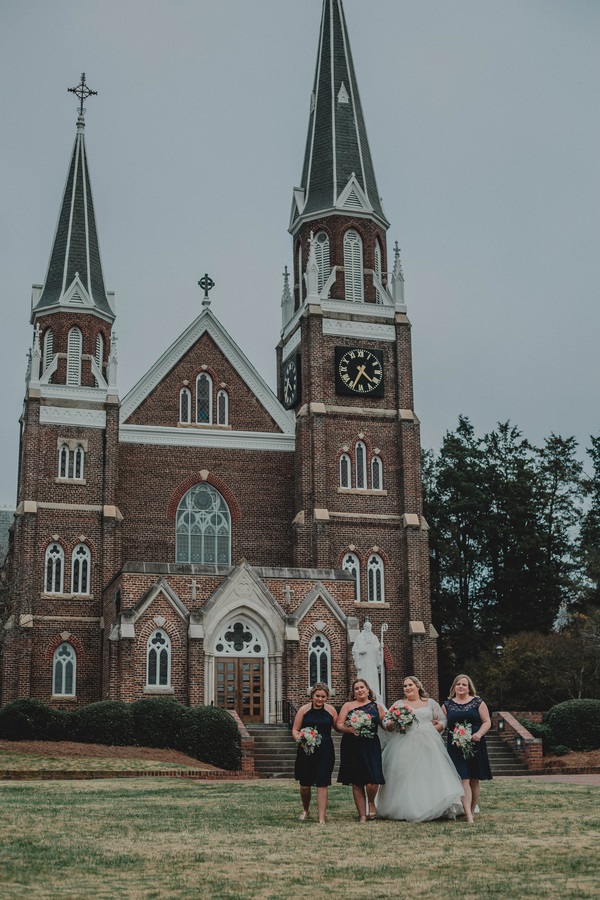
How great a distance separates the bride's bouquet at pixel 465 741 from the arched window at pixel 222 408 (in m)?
32.2

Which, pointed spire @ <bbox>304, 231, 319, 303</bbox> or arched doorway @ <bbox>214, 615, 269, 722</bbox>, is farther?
pointed spire @ <bbox>304, 231, 319, 303</bbox>

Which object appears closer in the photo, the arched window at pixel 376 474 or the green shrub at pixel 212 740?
the green shrub at pixel 212 740

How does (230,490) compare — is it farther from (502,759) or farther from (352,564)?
(502,759)

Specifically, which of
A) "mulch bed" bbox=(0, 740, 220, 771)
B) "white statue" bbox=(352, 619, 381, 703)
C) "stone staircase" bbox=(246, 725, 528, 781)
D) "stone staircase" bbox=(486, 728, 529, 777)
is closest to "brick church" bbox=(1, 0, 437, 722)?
"white statue" bbox=(352, 619, 381, 703)

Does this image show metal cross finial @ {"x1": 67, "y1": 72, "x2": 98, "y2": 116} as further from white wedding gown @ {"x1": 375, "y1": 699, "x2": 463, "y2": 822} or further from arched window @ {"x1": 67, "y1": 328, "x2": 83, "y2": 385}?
white wedding gown @ {"x1": 375, "y1": 699, "x2": 463, "y2": 822}

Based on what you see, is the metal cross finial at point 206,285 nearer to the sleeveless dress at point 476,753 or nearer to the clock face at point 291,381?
the clock face at point 291,381

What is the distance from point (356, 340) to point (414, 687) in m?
32.4

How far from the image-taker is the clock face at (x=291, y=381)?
4600 centimetres

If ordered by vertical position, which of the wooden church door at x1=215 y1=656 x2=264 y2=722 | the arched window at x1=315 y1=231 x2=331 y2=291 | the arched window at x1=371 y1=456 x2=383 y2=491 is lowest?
the wooden church door at x1=215 y1=656 x2=264 y2=722

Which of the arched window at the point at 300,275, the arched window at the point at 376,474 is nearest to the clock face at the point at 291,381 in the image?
the arched window at the point at 300,275

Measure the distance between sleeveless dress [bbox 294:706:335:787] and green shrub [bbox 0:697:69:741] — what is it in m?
18.6

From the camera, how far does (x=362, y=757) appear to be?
42.8 feet

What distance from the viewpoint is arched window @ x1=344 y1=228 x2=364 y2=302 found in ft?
152

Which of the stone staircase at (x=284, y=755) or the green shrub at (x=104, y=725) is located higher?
the green shrub at (x=104, y=725)
